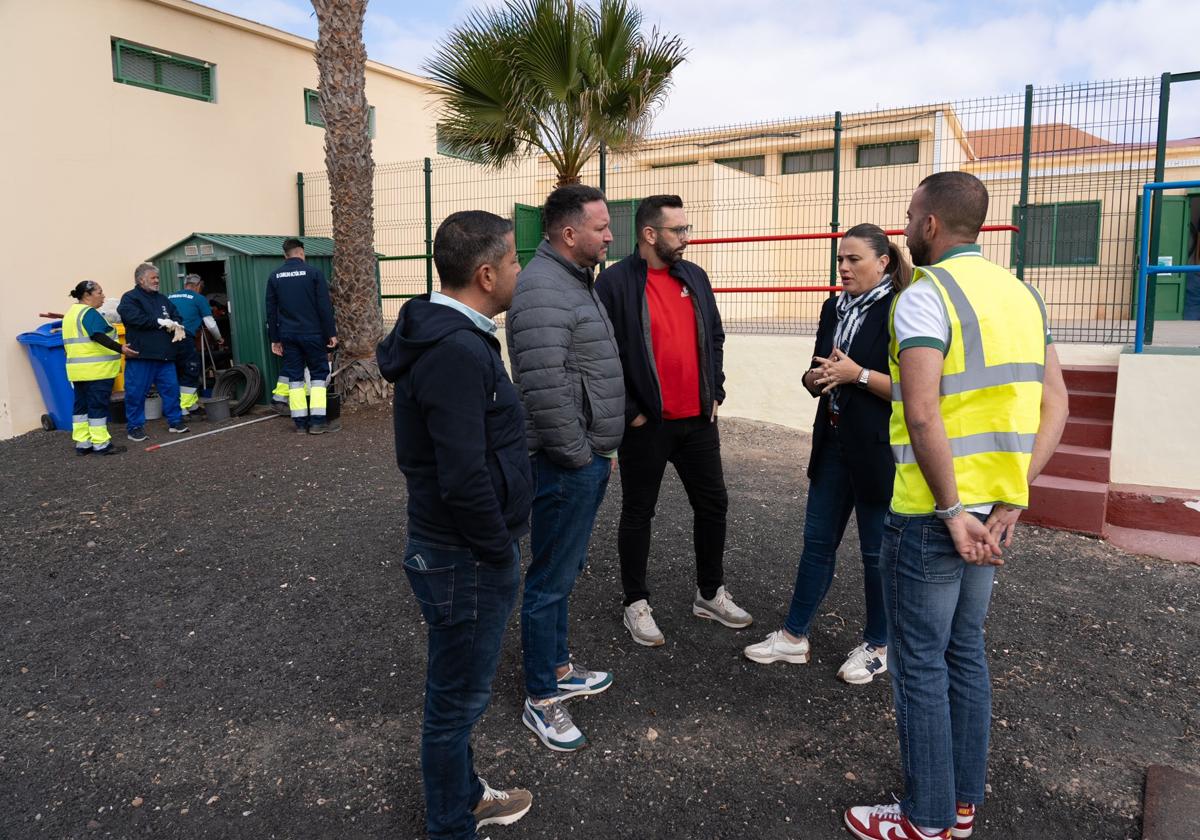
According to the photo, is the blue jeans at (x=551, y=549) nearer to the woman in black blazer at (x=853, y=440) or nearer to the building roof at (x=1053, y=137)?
the woman in black blazer at (x=853, y=440)

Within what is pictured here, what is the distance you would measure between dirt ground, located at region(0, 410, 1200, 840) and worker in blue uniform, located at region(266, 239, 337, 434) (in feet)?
10.7

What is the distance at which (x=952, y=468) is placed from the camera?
2148 millimetres

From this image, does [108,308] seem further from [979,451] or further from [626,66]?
[979,451]

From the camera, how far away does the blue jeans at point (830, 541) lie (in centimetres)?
335

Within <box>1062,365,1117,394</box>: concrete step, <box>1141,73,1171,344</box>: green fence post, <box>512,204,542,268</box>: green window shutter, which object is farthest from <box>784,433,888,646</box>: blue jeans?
<box>512,204,542,268</box>: green window shutter

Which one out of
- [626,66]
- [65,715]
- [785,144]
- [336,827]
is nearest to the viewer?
[336,827]

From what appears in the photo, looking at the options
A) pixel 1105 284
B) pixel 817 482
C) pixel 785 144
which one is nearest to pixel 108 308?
pixel 817 482

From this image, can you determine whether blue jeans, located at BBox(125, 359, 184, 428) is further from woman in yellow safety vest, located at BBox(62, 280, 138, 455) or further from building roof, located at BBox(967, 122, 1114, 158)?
building roof, located at BBox(967, 122, 1114, 158)

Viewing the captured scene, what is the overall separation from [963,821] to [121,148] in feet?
38.0

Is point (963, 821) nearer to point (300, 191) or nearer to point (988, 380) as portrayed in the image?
point (988, 380)

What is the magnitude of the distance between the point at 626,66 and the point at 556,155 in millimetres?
1261

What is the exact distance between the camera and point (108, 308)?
9703 mm

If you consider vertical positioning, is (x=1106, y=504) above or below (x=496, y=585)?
Result: below

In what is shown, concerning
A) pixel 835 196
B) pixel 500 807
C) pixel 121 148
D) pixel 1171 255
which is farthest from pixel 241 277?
pixel 1171 255
